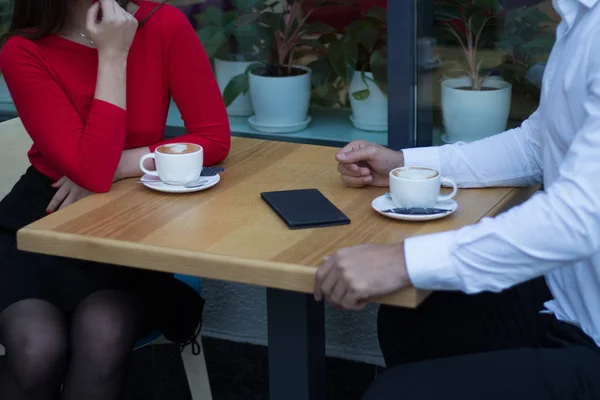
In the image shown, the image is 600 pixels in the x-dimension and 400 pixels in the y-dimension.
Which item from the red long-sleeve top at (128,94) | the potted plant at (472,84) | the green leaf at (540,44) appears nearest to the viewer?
→ the red long-sleeve top at (128,94)

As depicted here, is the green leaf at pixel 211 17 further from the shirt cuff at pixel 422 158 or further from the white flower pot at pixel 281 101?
the shirt cuff at pixel 422 158

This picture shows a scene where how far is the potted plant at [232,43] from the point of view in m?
2.87

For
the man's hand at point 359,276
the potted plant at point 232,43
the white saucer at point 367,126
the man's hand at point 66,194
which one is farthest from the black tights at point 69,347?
the potted plant at point 232,43

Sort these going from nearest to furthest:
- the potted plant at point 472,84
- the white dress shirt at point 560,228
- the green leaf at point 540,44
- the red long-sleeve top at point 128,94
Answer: the white dress shirt at point 560,228, the red long-sleeve top at point 128,94, the green leaf at point 540,44, the potted plant at point 472,84

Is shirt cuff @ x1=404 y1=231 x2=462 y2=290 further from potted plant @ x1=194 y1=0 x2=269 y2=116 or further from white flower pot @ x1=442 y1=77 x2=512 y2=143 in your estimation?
potted plant @ x1=194 y1=0 x2=269 y2=116

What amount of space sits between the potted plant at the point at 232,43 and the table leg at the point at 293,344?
4.44 ft

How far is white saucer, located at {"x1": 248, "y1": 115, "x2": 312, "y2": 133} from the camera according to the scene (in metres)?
2.88

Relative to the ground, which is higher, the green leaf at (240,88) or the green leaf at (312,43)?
the green leaf at (312,43)

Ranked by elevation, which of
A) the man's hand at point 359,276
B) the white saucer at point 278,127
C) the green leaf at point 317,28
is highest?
the man's hand at point 359,276

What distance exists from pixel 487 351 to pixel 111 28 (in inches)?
38.9

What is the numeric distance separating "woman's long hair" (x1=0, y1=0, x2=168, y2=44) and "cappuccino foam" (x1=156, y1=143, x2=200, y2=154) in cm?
36

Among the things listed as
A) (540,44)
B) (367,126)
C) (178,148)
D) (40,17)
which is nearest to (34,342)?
(178,148)

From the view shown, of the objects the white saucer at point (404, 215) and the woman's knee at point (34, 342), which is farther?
the woman's knee at point (34, 342)

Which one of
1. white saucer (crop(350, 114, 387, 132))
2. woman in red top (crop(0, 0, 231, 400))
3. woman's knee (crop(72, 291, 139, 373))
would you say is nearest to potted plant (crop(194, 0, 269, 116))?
white saucer (crop(350, 114, 387, 132))
